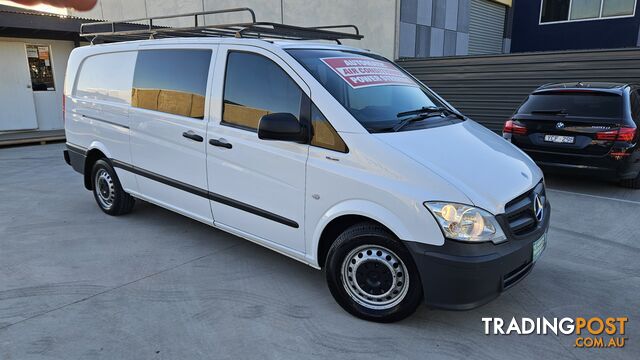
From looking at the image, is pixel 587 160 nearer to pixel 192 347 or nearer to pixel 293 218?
pixel 293 218

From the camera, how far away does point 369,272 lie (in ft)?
9.98

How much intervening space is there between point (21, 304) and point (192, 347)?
1.51 m

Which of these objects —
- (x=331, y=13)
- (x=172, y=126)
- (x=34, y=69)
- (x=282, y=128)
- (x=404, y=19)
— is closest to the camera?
(x=282, y=128)

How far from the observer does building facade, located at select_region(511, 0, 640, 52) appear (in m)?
15.0

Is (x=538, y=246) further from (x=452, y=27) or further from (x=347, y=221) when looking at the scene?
(x=452, y=27)

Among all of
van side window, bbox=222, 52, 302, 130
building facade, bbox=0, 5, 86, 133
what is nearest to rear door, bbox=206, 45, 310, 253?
van side window, bbox=222, 52, 302, 130

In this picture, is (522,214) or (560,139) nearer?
(522,214)

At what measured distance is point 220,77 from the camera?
3764mm

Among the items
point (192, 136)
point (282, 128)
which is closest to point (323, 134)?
point (282, 128)

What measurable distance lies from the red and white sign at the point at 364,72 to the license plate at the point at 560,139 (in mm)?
3288

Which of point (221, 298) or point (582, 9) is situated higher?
point (582, 9)

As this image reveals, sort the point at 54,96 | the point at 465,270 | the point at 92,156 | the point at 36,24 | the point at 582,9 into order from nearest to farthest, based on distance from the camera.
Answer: the point at 465,270 → the point at 92,156 → the point at 36,24 → the point at 54,96 → the point at 582,9

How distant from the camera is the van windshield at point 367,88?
10.6 feet

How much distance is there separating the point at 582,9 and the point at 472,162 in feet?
54.3
